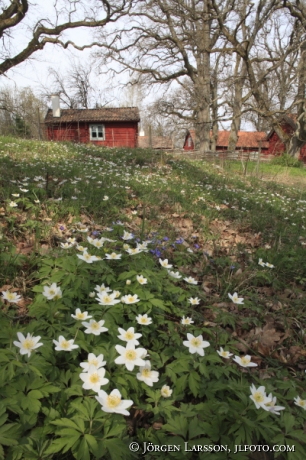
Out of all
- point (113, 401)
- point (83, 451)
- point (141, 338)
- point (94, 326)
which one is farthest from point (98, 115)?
point (83, 451)

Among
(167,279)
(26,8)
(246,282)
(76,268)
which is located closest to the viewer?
(76,268)

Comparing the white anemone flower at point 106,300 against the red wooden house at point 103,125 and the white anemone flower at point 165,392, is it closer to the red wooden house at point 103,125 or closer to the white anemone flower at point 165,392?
the white anemone flower at point 165,392

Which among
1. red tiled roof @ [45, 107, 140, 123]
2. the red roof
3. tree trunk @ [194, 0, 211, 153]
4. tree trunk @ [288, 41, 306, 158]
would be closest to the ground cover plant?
tree trunk @ [194, 0, 211, 153]

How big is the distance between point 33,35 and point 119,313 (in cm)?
1963

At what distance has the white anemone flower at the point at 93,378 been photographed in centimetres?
108

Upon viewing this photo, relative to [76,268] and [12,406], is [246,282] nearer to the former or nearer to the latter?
[76,268]

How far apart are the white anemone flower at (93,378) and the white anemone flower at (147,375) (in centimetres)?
19

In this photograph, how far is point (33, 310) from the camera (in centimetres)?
153

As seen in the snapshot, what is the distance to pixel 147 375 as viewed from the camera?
4.07 ft

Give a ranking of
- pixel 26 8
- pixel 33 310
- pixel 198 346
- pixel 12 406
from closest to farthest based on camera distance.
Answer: pixel 12 406 < pixel 198 346 < pixel 33 310 < pixel 26 8

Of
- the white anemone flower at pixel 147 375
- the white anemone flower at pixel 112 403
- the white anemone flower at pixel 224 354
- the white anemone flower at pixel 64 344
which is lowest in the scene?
the white anemone flower at pixel 224 354

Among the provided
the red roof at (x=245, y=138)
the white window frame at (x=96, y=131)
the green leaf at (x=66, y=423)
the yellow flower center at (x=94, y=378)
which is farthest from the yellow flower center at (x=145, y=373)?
the red roof at (x=245, y=138)

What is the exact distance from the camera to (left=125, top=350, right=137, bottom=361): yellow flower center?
1.21 meters

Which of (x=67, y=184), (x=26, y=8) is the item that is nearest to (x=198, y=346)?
(x=67, y=184)
